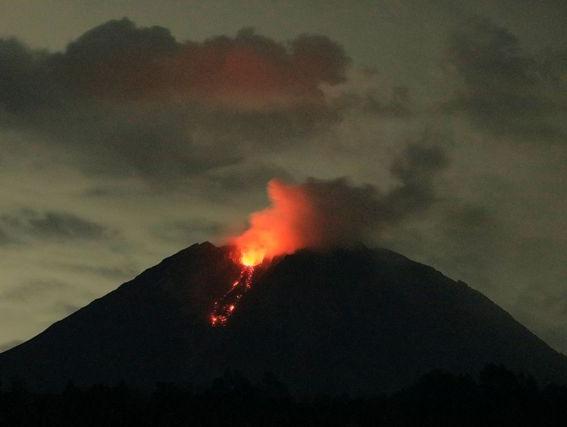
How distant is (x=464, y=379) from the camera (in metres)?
175

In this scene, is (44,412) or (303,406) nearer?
(44,412)

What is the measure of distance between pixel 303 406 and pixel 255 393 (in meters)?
22.7

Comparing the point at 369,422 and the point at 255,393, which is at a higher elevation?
the point at 255,393

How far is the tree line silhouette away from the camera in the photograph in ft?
454

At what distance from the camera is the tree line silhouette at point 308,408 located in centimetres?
13850

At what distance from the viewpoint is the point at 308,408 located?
6240 inches

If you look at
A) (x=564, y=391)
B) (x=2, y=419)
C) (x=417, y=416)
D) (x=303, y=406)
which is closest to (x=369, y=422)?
(x=417, y=416)

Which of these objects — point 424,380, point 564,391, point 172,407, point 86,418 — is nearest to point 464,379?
point 424,380

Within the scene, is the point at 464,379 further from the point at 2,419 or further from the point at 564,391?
the point at 2,419

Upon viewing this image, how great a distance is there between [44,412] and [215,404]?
27173 mm

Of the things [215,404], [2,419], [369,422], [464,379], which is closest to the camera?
[2,419]

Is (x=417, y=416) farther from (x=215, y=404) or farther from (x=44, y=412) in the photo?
(x=44, y=412)

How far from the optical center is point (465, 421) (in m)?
149

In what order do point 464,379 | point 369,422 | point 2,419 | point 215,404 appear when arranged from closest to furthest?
point 2,419, point 369,422, point 215,404, point 464,379
